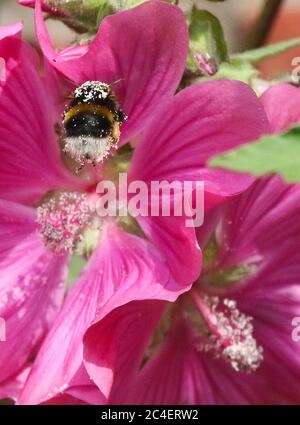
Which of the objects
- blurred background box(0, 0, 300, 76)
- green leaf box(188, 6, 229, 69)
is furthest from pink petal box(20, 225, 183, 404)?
blurred background box(0, 0, 300, 76)

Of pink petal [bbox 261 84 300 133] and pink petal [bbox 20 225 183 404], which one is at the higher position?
pink petal [bbox 261 84 300 133]

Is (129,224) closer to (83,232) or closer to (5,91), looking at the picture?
(83,232)

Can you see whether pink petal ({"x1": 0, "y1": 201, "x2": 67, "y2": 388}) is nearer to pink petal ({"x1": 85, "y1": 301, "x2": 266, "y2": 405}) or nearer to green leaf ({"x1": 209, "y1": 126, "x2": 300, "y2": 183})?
pink petal ({"x1": 85, "y1": 301, "x2": 266, "y2": 405})

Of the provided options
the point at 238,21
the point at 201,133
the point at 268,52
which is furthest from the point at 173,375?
the point at 238,21

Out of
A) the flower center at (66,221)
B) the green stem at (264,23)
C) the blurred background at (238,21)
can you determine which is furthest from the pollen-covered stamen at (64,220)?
the blurred background at (238,21)

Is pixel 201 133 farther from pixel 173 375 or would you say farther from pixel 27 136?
pixel 173 375

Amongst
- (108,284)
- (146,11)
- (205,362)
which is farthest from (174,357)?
(146,11)
